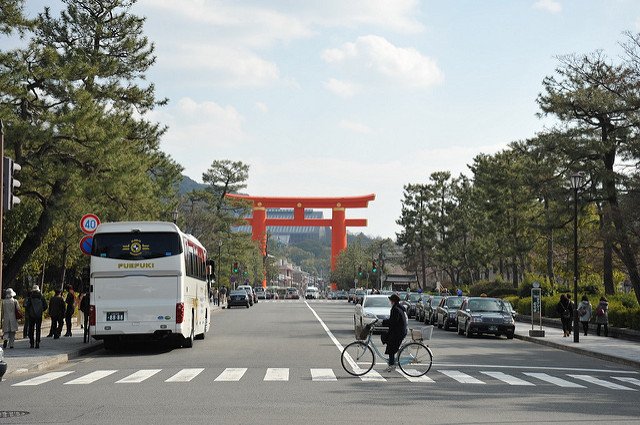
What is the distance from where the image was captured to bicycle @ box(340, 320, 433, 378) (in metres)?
19.1

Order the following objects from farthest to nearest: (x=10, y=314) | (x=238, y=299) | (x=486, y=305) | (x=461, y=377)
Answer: (x=238, y=299) < (x=486, y=305) < (x=10, y=314) < (x=461, y=377)

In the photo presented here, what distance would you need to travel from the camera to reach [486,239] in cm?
8012

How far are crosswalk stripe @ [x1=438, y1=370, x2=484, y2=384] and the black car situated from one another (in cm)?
1573

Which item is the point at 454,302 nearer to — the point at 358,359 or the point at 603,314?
the point at 603,314

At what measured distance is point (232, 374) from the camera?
19.4 metres

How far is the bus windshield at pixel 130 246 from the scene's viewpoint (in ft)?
84.5

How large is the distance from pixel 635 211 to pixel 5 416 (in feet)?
102

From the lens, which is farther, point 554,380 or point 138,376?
point 554,380

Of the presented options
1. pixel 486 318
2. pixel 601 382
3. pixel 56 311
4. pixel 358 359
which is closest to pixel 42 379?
pixel 358 359

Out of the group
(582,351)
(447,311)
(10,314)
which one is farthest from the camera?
(447,311)

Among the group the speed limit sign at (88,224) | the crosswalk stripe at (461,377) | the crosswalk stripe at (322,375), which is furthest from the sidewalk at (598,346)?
the speed limit sign at (88,224)

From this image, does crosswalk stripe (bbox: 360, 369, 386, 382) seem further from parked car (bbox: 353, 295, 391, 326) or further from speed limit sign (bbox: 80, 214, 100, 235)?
speed limit sign (bbox: 80, 214, 100, 235)

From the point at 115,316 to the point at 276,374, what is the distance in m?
7.84

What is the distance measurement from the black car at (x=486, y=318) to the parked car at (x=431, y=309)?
31.4ft
